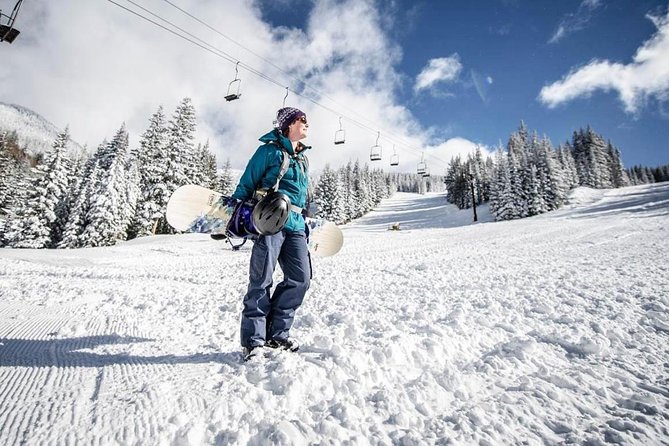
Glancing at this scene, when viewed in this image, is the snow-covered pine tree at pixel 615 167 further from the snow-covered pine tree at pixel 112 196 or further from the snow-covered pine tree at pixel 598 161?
the snow-covered pine tree at pixel 112 196

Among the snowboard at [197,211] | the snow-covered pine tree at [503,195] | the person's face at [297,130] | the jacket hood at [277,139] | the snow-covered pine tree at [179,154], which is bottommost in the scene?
the snowboard at [197,211]

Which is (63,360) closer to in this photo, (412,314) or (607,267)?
(412,314)

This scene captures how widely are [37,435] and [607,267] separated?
9.13m

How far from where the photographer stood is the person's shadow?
247cm

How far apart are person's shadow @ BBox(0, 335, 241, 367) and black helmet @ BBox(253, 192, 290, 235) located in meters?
1.16

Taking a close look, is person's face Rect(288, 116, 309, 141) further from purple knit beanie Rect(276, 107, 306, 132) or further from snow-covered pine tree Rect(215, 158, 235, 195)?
snow-covered pine tree Rect(215, 158, 235, 195)

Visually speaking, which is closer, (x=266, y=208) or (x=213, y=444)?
(x=213, y=444)

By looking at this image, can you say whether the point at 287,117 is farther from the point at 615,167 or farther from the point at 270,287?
the point at 615,167

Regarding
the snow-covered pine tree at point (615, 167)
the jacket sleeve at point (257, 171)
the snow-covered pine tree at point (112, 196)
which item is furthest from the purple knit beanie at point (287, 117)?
the snow-covered pine tree at point (615, 167)

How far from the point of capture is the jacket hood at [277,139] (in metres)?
2.82

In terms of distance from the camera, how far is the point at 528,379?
2.24 m

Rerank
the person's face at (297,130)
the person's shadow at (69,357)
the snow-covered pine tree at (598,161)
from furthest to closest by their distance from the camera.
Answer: the snow-covered pine tree at (598,161), the person's face at (297,130), the person's shadow at (69,357)

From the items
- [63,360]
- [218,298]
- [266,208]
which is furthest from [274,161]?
[218,298]

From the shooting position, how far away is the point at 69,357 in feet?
8.55
